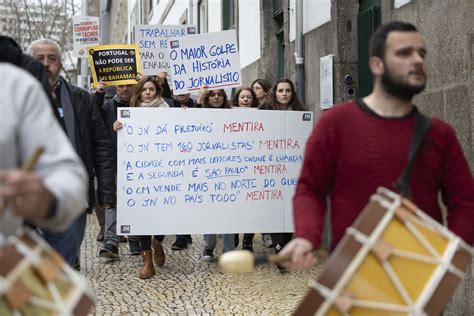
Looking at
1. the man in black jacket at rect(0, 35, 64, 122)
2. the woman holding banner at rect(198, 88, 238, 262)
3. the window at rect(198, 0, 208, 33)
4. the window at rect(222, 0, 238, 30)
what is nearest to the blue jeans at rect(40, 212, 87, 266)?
the man in black jacket at rect(0, 35, 64, 122)

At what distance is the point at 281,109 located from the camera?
863cm

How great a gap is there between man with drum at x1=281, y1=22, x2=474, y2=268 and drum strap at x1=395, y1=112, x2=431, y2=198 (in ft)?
0.08

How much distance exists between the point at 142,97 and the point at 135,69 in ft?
6.01

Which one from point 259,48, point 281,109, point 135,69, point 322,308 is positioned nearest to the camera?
point 322,308

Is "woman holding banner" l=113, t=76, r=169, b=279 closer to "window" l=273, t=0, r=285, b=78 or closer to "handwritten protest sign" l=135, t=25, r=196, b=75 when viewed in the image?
"handwritten protest sign" l=135, t=25, r=196, b=75

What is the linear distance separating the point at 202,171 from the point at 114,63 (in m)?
2.52

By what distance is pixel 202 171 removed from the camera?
26.6 ft

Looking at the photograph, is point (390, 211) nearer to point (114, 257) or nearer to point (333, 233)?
point (333, 233)

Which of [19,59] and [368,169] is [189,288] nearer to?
[19,59]

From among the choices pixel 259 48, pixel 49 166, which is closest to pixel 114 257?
pixel 259 48

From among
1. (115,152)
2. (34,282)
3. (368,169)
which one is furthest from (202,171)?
(34,282)

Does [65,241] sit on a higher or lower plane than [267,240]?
higher

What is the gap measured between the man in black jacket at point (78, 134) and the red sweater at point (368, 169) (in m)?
1.70

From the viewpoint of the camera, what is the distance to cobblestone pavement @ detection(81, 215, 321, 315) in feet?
21.7
